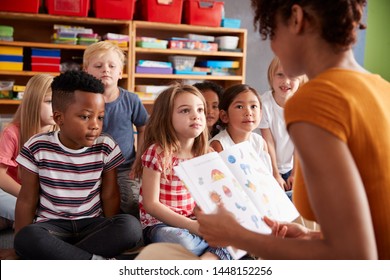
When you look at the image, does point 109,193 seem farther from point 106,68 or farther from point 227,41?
point 227,41

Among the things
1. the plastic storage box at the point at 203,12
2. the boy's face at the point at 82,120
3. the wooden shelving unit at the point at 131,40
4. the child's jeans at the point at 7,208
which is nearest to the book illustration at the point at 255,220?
the boy's face at the point at 82,120

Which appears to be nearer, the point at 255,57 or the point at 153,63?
the point at 153,63

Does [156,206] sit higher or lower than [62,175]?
lower

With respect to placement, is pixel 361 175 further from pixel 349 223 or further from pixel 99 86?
pixel 99 86

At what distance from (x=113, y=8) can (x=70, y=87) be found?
79.9 inches

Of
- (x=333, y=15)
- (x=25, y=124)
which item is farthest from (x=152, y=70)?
(x=333, y=15)

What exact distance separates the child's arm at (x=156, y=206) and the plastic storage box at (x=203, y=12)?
2.30 metres

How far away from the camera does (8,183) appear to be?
6.90 ft

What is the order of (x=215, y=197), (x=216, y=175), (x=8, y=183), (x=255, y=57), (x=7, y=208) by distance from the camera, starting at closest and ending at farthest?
(x=215, y=197), (x=216, y=175), (x=8, y=183), (x=7, y=208), (x=255, y=57)

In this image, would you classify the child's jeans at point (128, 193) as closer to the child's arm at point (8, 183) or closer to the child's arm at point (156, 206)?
the child's arm at point (156, 206)

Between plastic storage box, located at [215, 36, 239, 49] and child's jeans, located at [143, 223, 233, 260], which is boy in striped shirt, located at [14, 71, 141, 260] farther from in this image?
plastic storage box, located at [215, 36, 239, 49]

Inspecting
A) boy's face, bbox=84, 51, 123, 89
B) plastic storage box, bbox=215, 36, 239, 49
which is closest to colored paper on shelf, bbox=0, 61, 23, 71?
boy's face, bbox=84, 51, 123, 89

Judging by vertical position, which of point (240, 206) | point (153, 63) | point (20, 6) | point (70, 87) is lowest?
point (240, 206)

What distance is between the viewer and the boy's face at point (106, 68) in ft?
8.13
